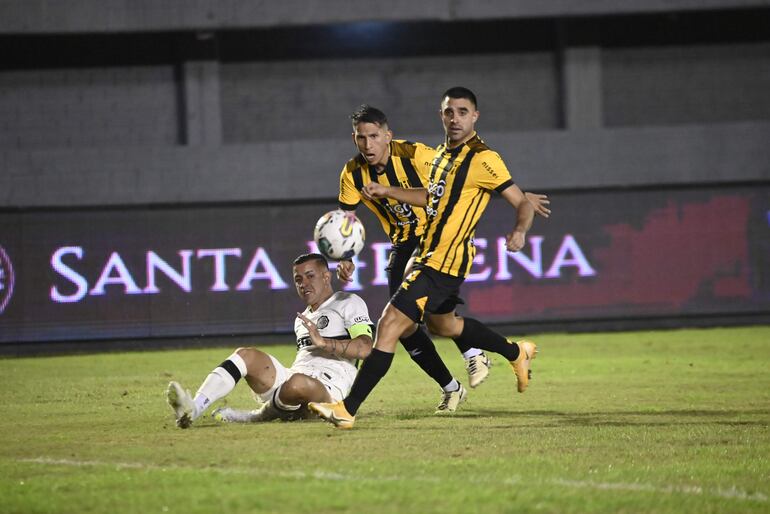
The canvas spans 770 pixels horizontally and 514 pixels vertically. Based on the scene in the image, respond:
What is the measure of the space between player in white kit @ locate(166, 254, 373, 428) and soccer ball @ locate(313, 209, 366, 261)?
0.34ft

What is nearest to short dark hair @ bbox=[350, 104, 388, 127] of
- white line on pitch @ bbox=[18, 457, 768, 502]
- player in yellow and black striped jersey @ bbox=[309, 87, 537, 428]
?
player in yellow and black striped jersey @ bbox=[309, 87, 537, 428]

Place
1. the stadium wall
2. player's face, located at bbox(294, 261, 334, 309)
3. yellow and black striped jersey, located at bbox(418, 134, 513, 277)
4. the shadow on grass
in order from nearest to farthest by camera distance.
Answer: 1. yellow and black striped jersey, located at bbox(418, 134, 513, 277)
2. the shadow on grass
3. player's face, located at bbox(294, 261, 334, 309)
4. the stadium wall

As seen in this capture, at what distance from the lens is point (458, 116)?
8961mm

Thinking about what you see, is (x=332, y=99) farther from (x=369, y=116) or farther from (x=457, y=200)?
(x=457, y=200)

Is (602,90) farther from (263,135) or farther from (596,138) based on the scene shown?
(263,135)

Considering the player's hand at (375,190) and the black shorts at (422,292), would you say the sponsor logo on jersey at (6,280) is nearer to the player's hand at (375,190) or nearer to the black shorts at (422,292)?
the black shorts at (422,292)

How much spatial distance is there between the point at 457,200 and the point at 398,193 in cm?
43

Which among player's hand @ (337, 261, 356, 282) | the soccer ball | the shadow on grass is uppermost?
the soccer ball

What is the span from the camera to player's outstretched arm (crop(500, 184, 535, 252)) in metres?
8.41

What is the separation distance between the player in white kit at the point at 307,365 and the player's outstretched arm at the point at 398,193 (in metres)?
0.80

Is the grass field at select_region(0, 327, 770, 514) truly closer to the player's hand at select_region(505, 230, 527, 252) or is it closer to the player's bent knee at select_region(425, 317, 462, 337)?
the player's bent knee at select_region(425, 317, 462, 337)

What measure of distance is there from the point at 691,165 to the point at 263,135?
7.72m

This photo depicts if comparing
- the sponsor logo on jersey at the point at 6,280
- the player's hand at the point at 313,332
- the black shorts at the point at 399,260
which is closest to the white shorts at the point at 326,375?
the player's hand at the point at 313,332

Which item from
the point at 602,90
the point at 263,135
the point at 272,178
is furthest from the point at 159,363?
the point at 602,90
